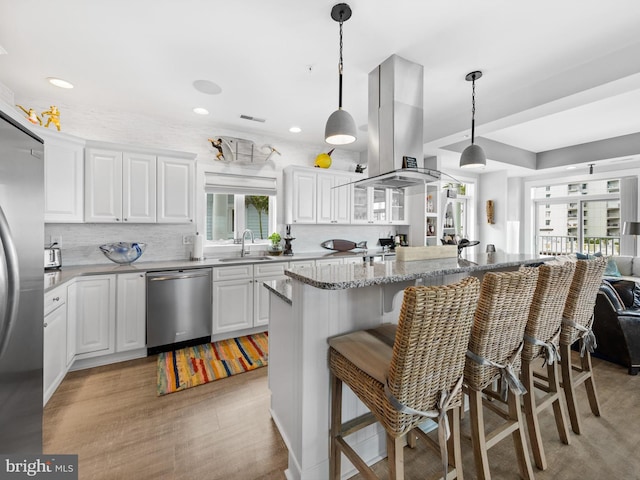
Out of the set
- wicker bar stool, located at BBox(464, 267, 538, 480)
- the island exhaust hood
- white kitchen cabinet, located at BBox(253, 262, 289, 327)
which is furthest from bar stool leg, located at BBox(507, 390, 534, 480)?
white kitchen cabinet, located at BBox(253, 262, 289, 327)

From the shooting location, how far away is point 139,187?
3102 millimetres

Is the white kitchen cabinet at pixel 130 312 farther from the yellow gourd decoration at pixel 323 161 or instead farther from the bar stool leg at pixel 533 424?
the bar stool leg at pixel 533 424

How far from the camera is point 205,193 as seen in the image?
378 centimetres

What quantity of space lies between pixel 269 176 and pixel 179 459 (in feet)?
11.0

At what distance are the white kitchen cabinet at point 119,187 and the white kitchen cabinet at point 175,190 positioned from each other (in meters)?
0.08

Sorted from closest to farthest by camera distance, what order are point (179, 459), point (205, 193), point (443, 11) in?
point (179, 459) → point (443, 11) → point (205, 193)

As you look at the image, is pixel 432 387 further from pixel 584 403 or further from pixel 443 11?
pixel 443 11

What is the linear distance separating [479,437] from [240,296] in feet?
8.82

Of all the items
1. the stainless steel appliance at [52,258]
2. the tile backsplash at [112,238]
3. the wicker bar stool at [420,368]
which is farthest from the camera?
the tile backsplash at [112,238]

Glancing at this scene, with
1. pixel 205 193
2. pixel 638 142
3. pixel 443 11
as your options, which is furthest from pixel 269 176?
pixel 638 142

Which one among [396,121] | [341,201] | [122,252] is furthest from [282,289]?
[341,201]

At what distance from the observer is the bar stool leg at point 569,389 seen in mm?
1833

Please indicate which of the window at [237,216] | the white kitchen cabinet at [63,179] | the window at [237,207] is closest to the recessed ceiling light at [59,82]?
the white kitchen cabinet at [63,179]

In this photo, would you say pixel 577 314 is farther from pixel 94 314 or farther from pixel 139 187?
pixel 139 187
